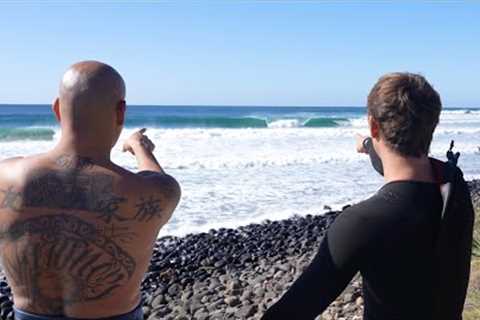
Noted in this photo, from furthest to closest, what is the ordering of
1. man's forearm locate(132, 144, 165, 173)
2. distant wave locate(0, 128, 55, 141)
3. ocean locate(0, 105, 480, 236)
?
1. distant wave locate(0, 128, 55, 141)
2. ocean locate(0, 105, 480, 236)
3. man's forearm locate(132, 144, 165, 173)

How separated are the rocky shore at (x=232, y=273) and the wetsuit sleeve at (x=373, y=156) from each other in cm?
315

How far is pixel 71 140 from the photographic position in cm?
231

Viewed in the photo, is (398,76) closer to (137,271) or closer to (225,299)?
(137,271)

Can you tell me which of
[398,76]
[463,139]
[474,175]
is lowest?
[463,139]

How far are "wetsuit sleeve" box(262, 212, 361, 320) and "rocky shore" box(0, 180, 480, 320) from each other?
3.68 meters

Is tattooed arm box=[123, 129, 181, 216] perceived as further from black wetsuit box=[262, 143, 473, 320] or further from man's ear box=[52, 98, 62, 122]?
black wetsuit box=[262, 143, 473, 320]

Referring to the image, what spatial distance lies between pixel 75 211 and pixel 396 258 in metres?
1.16

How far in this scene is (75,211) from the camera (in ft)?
7.57

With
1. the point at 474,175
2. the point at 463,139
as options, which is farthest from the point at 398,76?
the point at 463,139

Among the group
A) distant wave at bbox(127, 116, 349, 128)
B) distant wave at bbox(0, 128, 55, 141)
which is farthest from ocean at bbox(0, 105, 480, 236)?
distant wave at bbox(127, 116, 349, 128)

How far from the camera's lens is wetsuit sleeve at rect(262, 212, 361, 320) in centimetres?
197

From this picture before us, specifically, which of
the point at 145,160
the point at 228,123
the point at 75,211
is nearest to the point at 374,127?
the point at 145,160

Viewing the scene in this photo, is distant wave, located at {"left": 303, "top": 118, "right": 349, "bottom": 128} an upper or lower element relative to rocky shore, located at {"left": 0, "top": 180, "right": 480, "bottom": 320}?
lower

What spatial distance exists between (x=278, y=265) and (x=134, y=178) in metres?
6.52
